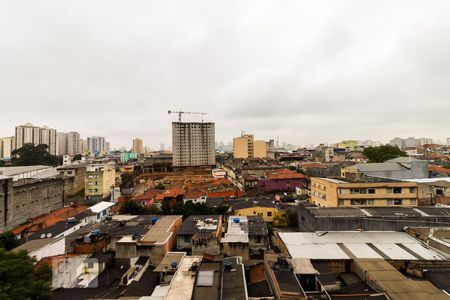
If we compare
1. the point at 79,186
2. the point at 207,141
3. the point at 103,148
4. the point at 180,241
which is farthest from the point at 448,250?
the point at 103,148

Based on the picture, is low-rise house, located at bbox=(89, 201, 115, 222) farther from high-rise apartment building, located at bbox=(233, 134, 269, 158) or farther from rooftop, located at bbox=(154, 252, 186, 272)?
high-rise apartment building, located at bbox=(233, 134, 269, 158)

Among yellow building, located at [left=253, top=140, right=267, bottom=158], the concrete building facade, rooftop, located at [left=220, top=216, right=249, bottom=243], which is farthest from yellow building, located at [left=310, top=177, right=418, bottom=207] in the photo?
yellow building, located at [left=253, top=140, right=267, bottom=158]

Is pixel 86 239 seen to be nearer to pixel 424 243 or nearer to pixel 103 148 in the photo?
pixel 424 243

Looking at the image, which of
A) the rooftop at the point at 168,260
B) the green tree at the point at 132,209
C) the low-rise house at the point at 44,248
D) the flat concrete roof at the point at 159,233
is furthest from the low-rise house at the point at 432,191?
the low-rise house at the point at 44,248

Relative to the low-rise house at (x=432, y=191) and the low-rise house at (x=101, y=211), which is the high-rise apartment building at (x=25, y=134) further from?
the low-rise house at (x=432, y=191)

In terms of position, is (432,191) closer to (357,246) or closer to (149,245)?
(357,246)

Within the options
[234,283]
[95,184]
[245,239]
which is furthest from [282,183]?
[95,184]
